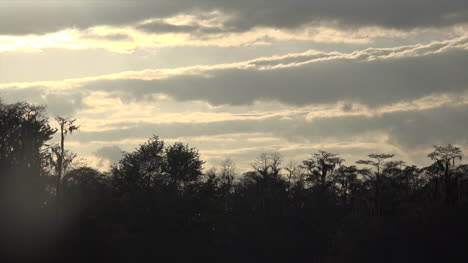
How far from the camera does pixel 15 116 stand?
91.7m

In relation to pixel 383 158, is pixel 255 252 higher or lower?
lower

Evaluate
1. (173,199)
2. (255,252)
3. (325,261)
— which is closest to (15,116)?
(173,199)

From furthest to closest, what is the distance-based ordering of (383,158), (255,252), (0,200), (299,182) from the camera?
(383,158) → (299,182) → (255,252) → (0,200)

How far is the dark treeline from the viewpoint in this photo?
79.1 m

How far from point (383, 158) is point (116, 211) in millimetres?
53187

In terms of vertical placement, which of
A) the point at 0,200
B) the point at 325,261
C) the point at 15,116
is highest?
the point at 15,116

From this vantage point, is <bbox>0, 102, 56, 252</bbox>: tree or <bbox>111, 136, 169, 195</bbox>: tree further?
<bbox>111, 136, 169, 195</bbox>: tree

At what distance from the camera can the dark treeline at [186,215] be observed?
260ft

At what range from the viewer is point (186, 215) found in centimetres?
9269

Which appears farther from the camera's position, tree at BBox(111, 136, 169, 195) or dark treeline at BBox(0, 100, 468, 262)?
tree at BBox(111, 136, 169, 195)

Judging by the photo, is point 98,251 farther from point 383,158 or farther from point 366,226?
point 383,158

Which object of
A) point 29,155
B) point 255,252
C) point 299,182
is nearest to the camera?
point 29,155

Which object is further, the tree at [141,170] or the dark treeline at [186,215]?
the tree at [141,170]

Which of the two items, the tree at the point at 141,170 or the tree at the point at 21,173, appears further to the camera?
the tree at the point at 141,170
